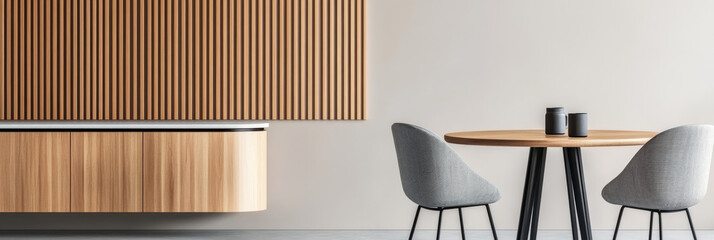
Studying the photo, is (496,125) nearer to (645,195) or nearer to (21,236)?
(645,195)

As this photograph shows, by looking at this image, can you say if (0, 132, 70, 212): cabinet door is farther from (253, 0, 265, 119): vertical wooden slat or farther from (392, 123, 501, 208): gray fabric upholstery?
(392, 123, 501, 208): gray fabric upholstery

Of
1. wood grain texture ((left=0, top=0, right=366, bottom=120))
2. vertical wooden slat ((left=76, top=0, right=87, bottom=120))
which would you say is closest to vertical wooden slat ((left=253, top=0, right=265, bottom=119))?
wood grain texture ((left=0, top=0, right=366, bottom=120))

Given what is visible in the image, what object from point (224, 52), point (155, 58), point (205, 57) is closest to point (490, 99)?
point (224, 52)

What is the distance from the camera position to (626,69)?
4.97 meters

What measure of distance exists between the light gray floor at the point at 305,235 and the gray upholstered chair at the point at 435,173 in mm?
1405

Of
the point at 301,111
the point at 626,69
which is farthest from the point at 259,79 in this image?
the point at 626,69

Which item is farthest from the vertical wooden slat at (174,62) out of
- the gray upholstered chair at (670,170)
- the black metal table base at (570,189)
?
the gray upholstered chair at (670,170)

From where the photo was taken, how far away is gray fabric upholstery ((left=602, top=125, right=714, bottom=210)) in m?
3.17

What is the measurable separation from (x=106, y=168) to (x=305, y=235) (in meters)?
1.33

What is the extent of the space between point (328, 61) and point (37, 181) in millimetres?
1976

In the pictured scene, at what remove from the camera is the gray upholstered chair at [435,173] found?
3412 millimetres

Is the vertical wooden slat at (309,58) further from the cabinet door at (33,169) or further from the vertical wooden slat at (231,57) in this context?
the cabinet door at (33,169)

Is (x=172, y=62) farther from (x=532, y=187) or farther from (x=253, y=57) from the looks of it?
(x=532, y=187)

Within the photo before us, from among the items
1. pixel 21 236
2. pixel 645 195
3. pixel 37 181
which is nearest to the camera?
pixel 645 195
